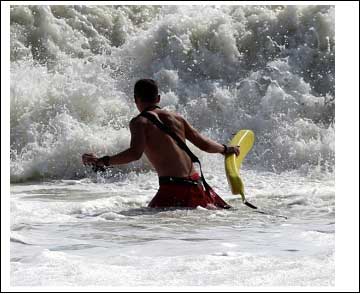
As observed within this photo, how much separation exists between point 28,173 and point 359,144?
252 centimetres

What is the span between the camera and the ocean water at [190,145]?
3.13m

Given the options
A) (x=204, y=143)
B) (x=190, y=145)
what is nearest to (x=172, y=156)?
→ (x=204, y=143)

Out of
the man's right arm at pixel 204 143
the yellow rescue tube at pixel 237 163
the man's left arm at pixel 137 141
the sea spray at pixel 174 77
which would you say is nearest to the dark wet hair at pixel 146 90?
the man's left arm at pixel 137 141

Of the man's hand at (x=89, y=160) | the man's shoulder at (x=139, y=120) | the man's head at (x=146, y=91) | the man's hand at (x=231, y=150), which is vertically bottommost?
the man's hand at (x=89, y=160)

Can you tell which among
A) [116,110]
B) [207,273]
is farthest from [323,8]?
[207,273]

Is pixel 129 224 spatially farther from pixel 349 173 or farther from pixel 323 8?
pixel 323 8

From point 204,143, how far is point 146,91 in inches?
15.8

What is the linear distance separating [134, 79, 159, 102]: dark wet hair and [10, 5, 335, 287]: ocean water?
1.90 feet

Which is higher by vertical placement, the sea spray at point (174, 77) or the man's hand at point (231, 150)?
the sea spray at point (174, 77)

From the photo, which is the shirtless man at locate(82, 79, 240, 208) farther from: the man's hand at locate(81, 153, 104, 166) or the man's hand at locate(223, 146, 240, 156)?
the man's hand at locate(81, 153, 104, 166)

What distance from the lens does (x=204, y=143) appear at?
147 inches

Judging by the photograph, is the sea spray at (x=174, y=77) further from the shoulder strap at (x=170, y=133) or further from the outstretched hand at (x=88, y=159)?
the outstretched hand at (x=88, y=159)

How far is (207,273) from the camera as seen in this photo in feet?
9.76

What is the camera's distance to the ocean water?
10.3 ft
